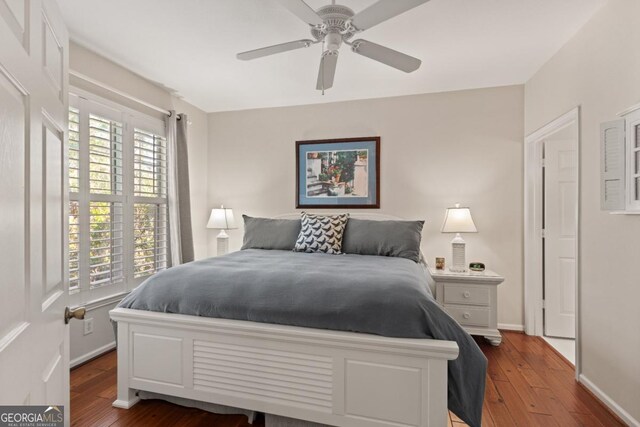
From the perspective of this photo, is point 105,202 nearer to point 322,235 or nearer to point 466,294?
point 322,235

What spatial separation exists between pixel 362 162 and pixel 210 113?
2117 mm

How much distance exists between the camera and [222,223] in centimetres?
399

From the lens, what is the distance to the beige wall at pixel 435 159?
3.50m

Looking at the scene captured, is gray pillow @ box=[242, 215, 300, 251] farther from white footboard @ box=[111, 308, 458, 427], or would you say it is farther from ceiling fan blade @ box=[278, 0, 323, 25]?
ceiling fan blade @ box=[278, 0, 323, 25]

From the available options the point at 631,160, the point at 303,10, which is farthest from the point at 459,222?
the point at 303,10

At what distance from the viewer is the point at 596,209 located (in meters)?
2.26

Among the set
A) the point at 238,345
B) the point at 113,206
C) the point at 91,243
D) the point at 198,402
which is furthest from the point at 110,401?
the point at 113,206

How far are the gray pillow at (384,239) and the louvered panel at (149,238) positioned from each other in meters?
1.89

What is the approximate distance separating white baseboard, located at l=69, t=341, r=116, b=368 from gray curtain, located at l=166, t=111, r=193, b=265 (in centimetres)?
91

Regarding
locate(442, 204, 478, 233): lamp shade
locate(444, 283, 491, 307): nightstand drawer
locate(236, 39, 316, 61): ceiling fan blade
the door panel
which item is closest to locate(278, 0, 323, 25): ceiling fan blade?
locate(236, 39, 316, 61): ceiling fan blade

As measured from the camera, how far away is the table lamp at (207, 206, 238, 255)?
3.98m

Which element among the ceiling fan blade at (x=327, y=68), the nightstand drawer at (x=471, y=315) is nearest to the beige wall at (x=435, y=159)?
the nightstand drawer at (x=471, y=315)

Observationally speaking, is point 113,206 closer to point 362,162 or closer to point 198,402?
point 198,402

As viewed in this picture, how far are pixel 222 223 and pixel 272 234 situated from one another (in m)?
0.83
